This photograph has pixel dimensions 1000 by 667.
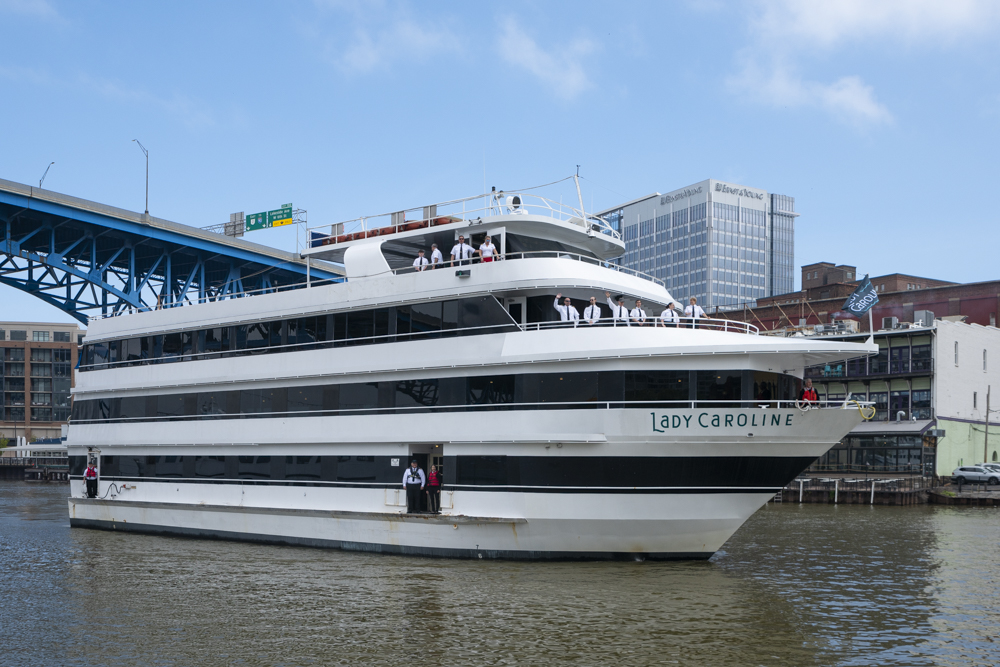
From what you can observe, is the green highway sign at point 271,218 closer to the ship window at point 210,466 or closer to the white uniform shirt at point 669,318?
the ship window at point 210,466

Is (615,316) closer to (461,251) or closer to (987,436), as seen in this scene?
(461,251)

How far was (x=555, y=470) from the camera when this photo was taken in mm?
17375

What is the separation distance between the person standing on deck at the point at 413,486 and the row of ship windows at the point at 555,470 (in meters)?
0.46

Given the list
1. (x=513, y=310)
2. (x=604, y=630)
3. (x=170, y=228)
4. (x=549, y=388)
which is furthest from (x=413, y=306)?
(x=170, y=228)

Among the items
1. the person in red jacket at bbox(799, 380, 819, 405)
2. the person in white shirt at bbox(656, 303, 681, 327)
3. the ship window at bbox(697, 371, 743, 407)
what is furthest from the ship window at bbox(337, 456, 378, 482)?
the person in red jacket at bbox(799, 380, 819, 405)

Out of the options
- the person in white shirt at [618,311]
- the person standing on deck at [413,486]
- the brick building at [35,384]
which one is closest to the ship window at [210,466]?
the person standing on deck at [413,486]

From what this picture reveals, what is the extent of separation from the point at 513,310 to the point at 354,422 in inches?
175

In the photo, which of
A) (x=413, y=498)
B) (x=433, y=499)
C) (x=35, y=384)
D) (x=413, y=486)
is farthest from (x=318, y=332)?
(x=35, y=384)

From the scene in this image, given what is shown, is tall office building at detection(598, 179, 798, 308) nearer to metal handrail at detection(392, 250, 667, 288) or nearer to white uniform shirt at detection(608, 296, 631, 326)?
metal handrail at detection(392, 250, 667, 288)

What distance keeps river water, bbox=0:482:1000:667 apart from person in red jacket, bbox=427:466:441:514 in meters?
1.24

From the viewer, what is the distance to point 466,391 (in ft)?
61.2

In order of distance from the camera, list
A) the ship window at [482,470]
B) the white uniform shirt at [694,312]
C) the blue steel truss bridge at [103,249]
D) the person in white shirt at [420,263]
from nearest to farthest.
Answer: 1. the ship window at [482,470]
2. the white uniform shirt at [694,312]
3. the person in white shirt at [420,263]
4. the blue steel truss bridge at [103,249]

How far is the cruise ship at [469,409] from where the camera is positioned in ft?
55.4

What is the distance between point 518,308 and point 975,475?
35722 millimetres
